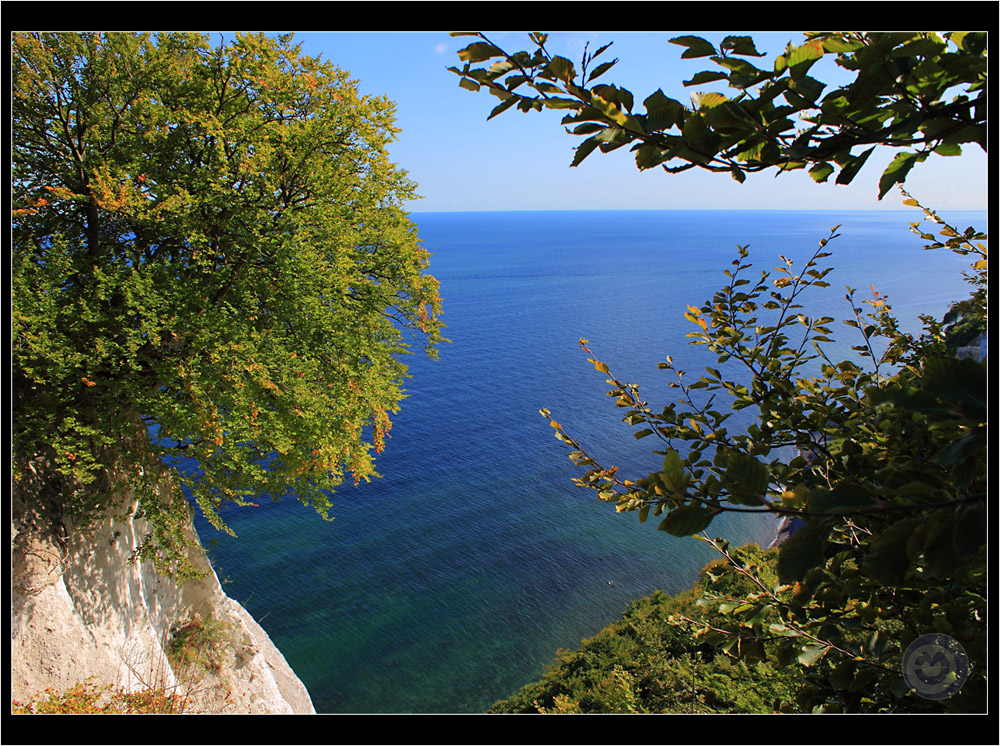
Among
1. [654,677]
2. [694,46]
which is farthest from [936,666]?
[654,677]

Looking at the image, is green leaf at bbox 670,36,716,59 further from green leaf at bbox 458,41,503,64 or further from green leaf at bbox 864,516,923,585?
green leaf at bbox 864,516,923,585

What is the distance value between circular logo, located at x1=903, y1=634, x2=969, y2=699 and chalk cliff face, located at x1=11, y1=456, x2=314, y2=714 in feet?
24.4

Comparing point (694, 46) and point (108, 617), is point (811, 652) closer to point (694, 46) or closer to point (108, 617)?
point (694, 46)

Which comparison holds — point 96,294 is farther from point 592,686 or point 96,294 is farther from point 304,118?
point 592,686

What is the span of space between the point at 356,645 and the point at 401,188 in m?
16.7

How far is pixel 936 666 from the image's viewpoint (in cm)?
220

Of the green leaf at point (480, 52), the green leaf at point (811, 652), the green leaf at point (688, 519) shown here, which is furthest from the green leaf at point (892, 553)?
the green leaf at point (480, 52)

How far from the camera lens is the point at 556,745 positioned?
9.06ft

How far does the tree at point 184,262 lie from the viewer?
7625mm

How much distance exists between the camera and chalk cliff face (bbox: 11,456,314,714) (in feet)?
23.3

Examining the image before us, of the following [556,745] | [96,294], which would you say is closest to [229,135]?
[96,294]

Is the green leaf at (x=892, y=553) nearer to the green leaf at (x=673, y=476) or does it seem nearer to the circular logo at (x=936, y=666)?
the green leaf at (x=673, y=476)

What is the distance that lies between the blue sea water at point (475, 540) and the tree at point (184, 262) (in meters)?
8.26

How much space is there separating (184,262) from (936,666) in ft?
33.0
